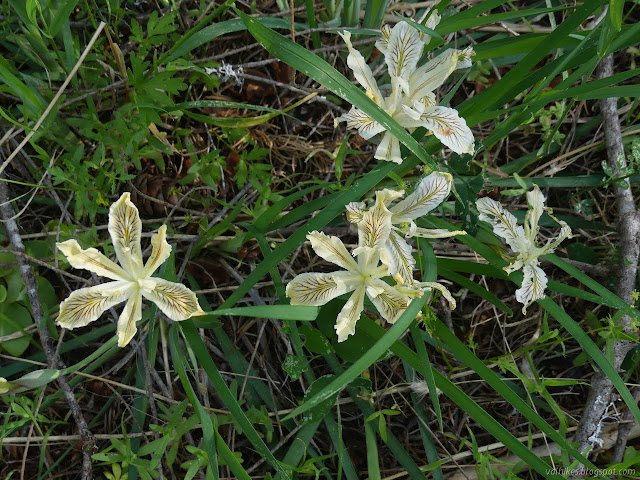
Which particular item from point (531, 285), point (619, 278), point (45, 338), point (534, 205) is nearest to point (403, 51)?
point (534, 205)

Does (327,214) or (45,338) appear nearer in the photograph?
(327,214)

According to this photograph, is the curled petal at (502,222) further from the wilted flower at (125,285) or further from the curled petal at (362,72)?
the wilted flower at (125,285)

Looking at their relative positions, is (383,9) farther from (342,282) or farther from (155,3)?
(342,282)

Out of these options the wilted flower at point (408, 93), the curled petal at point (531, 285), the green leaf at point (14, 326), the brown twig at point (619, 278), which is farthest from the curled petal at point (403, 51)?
the green leaf at point (14, 326)

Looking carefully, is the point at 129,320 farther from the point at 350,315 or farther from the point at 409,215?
the point at 409,215

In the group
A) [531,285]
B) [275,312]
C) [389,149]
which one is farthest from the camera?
[531,285]
